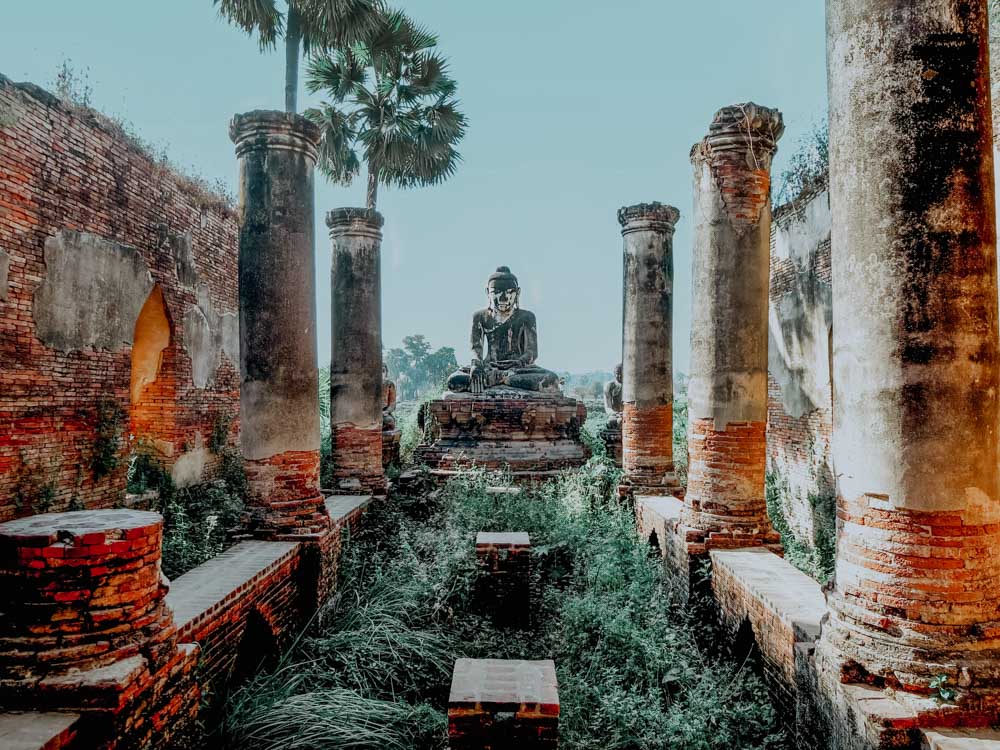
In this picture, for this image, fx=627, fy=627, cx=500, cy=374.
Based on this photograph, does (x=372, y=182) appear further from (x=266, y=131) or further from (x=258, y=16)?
(x=266, y=131)

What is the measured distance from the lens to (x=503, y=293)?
12.9 metres

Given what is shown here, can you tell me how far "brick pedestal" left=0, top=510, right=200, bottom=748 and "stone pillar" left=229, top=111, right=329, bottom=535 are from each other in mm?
2439

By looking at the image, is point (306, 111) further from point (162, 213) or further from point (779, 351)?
point (779, 351)

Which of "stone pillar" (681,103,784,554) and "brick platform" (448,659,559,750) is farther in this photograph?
"stone pillar" (681,103,784,554)

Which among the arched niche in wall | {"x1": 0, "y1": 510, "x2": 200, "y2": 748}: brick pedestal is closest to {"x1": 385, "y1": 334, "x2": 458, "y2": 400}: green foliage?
the arched niche in wall

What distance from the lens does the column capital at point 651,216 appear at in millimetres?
8750

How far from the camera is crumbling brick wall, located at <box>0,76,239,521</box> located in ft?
20.7

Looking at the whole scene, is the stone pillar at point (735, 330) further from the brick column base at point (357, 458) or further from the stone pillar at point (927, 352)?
the brick column base at point (357, 458)

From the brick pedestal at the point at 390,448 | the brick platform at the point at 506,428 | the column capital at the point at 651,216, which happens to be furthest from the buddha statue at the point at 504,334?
the column capital at the point at 651,216

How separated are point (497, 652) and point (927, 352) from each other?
353 cm

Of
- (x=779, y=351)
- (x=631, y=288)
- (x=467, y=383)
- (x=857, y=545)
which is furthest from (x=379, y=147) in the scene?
(x=857, y=545)

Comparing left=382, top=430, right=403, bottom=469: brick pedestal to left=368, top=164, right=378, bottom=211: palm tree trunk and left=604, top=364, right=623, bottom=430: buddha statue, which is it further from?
left=368, top=164, right=378, bottom=211: palm tree trunk

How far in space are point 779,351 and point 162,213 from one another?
921 cm

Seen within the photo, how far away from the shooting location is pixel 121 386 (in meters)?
7.88
